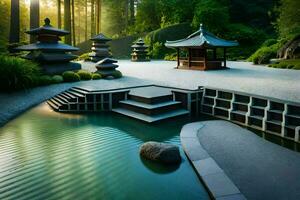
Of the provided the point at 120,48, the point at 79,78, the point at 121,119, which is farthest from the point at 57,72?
the point at 120,48

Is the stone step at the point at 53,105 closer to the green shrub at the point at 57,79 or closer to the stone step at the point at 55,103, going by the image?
the stone step at the point at 55,103

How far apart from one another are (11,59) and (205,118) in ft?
40.5

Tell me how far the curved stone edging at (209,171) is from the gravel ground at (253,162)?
188 mm

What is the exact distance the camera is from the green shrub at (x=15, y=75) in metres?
16.2

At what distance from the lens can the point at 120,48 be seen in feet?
149

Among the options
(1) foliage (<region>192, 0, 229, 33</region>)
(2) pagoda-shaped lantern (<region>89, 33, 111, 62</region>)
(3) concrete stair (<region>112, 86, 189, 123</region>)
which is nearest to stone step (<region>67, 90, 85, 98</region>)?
(3) concrete stair (<region>112, 86, 189, 123</region>)

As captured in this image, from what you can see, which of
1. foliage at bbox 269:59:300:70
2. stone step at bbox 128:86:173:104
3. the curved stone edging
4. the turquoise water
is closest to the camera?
the curved stone edging

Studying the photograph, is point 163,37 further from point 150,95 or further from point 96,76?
point 150,95

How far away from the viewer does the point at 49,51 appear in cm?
2106

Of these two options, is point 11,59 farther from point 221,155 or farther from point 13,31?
point 221,155

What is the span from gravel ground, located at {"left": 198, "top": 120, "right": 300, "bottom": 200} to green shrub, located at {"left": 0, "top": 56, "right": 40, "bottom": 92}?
11.5 m

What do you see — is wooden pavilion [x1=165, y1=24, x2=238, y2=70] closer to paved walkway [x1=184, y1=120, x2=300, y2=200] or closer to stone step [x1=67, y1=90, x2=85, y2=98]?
stone step [x1=67, y1=90, x2=85, y2=98]

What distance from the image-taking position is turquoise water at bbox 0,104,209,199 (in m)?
6.71

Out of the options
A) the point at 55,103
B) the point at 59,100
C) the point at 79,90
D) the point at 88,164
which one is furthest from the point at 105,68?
the point at 88,164
